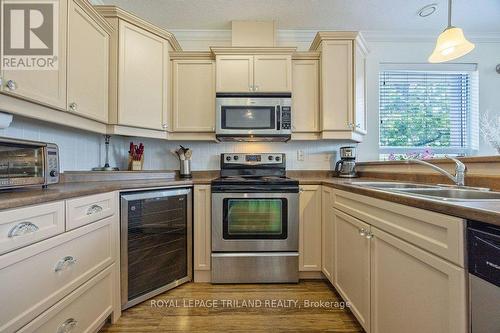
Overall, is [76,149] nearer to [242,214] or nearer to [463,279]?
[242,214]

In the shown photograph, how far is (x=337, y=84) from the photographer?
2.43 meters

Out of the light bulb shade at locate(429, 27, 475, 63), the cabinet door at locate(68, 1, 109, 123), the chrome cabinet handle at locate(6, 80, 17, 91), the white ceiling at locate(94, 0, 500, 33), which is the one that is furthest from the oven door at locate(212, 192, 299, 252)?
the white ceiling at locate(94, 0, 500, 33)

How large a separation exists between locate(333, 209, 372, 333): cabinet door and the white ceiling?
2041 mm

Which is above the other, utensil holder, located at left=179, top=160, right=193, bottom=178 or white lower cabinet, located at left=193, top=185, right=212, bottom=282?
utensil holder, located at left=179, top=160, right=193, bottom=178

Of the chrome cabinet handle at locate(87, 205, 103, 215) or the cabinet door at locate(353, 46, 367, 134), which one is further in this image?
the cabinet door at locate(353, 46, 367, 134)

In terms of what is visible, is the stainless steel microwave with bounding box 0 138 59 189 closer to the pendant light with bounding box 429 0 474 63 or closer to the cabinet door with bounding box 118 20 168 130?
the cabinet door with bounding box 118 20 168 130

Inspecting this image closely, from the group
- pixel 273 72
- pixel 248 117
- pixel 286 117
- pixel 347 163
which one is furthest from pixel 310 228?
pixel 273 72

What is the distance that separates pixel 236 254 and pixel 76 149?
1.59 m

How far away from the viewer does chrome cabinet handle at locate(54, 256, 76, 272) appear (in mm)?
1117

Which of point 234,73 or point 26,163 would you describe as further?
point 234,73

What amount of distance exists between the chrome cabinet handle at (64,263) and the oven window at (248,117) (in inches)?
62.4

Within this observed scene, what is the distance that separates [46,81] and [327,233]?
2.19 metres

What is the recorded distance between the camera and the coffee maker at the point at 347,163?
2.51 m

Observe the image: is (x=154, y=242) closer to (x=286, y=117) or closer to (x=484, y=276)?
(x=286, y=117)
